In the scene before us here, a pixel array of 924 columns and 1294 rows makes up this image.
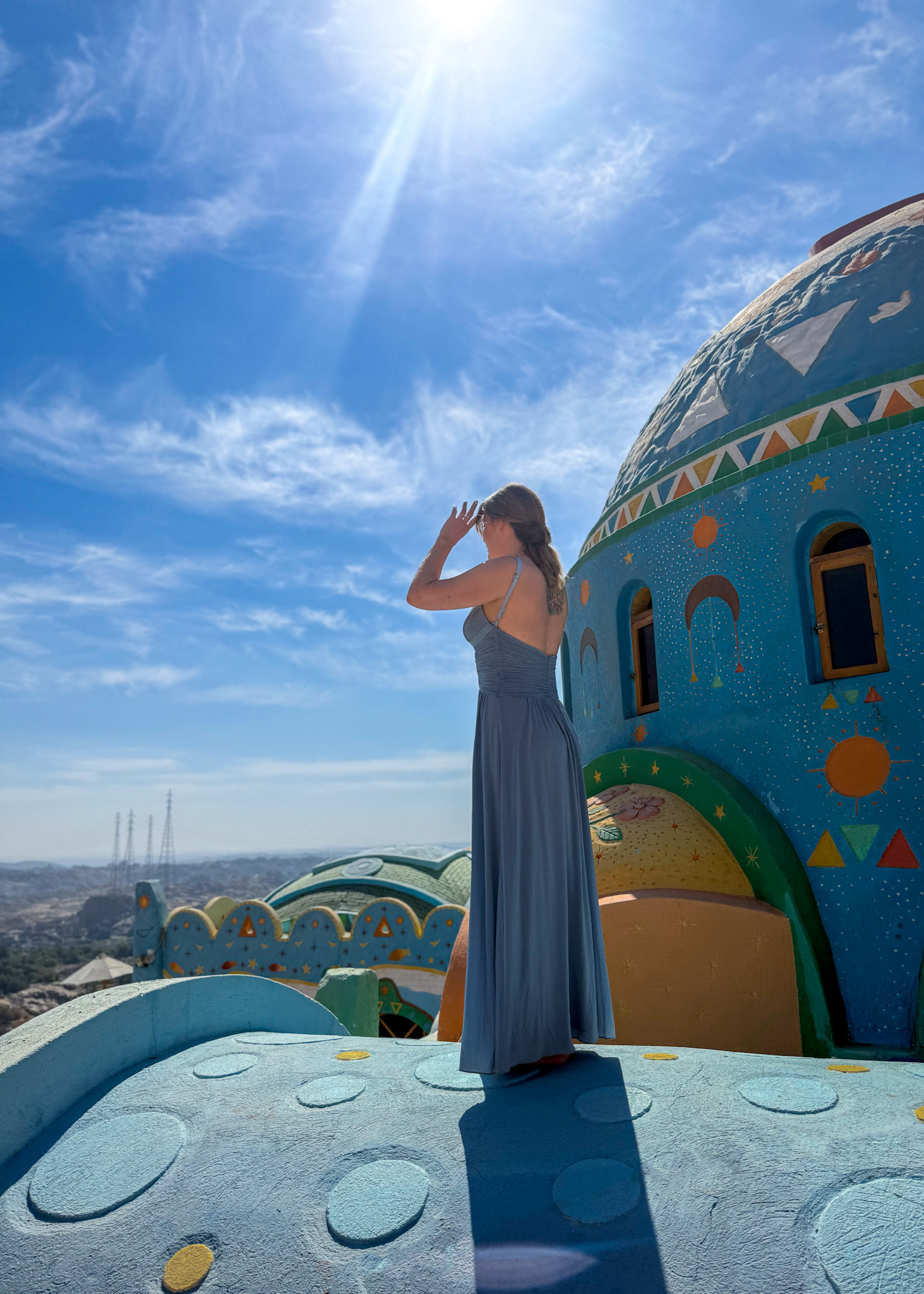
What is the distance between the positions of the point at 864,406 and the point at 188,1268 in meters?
5.57

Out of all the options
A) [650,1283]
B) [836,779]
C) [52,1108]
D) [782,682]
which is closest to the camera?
[650,1283]

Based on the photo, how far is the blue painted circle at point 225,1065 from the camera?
2.75m

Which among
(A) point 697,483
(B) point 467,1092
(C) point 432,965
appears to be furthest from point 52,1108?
(C) point 432,965

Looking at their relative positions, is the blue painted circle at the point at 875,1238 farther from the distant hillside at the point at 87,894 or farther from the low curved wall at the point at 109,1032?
the distant hillside at the point at 87,894

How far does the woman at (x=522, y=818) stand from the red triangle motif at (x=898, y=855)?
2.55m

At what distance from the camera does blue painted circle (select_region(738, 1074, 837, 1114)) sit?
7.17 feet

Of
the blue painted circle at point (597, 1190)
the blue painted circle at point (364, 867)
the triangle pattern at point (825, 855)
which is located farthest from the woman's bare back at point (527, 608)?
the blue painted circle at point (364, 867)

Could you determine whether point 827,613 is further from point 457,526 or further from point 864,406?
point 457,526

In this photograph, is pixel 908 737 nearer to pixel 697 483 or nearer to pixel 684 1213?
pixel 697 483

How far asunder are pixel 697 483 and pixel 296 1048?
4.80 metres

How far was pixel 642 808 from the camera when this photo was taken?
5688 mm

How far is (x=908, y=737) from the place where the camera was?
189 inches

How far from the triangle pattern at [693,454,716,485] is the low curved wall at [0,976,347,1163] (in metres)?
4.53

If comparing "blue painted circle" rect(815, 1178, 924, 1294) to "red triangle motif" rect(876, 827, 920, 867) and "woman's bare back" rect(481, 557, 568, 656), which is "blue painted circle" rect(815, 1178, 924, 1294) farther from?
"red triangle motif" rect(876, 827, 920, 867)
